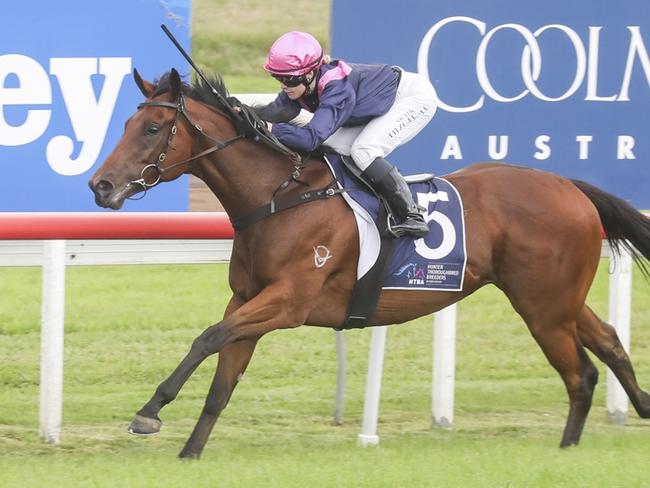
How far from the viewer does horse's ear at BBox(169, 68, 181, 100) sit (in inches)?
209

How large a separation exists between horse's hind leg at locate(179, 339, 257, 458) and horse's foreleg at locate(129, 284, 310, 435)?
0.18 meters

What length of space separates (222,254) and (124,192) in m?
1.45

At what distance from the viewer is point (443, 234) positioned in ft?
19.3

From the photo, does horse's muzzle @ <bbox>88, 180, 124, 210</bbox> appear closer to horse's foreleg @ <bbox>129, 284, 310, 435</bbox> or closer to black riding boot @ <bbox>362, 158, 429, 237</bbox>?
horse's foreleg @ <bbox>129, 284, 310, 435</bbox>

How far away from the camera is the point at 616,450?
18.7 ft

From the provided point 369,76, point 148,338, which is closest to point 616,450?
Result: point 369,76

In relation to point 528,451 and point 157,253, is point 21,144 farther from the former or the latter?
point 528,451

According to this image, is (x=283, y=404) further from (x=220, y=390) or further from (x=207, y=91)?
(x=207, y=91)

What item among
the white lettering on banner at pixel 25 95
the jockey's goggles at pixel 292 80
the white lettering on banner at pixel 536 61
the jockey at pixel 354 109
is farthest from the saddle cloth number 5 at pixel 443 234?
the white lettering on banner at pixel 25 95

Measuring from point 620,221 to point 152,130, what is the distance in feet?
8.03

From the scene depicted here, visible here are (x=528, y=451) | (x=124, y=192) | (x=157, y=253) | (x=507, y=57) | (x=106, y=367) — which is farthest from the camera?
(x=106, y=367)

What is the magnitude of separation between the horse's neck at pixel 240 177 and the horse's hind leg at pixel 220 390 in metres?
0.59

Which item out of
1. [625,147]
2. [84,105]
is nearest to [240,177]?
[84,105]

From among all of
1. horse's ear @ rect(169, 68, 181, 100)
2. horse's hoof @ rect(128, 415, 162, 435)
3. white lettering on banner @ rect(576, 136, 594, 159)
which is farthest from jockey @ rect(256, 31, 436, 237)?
white lettering on banner @ rect(576, 136, 594, 159)
